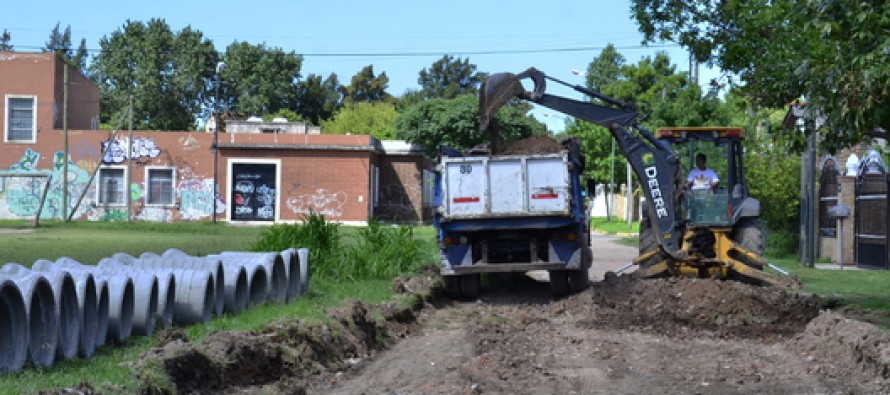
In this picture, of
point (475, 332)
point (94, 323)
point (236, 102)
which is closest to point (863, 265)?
point (475, 332)

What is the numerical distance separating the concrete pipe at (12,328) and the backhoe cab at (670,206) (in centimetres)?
954

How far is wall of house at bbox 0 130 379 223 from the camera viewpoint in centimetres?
5125

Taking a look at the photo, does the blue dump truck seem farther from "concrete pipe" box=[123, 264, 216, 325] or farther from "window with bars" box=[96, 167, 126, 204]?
"window with bars" box=[96, 167, 126, 204]

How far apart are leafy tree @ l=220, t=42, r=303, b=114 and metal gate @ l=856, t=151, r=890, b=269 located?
55136mm

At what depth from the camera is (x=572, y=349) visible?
1101 centimetres

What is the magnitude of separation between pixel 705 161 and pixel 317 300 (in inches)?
270

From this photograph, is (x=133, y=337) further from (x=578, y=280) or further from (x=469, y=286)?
(x=578, y=280)

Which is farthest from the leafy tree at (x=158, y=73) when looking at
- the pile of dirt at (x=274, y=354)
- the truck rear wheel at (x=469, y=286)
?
the pile of dirt at (x=274, y=354)

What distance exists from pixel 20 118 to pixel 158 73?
914 inches

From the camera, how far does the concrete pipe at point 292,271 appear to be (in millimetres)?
13883

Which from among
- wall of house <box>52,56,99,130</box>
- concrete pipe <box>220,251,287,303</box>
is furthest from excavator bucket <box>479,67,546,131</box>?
wall of house <box>52,56,99,130</box>

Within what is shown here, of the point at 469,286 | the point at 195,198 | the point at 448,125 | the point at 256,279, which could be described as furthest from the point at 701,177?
the point at 448,125

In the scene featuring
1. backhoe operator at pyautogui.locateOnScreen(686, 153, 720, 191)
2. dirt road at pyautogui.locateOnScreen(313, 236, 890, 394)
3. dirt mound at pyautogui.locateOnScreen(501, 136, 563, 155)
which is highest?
dirt mound at pyautogui.locateOnScreen(501, 136, 563, 155)

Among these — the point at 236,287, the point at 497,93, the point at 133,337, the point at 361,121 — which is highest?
the point at 361,121
